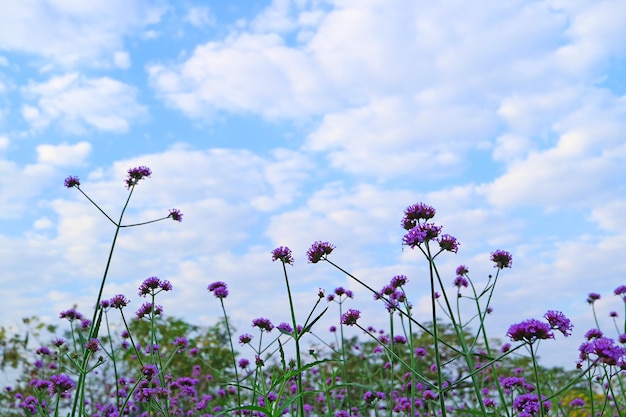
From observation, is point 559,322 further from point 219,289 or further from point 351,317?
point 219,289

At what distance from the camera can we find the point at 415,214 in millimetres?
3014

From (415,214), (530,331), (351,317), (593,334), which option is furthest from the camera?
(593,334)

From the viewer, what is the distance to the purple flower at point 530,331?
8.32ft

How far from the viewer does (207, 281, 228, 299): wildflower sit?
14.8 feet

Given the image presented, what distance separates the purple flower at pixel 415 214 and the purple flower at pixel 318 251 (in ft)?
1.56

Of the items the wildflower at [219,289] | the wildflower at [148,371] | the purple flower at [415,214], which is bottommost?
the wildflower at [148,371]

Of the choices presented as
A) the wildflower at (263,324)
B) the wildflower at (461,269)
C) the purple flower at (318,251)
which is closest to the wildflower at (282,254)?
the purple flower at (318,251)

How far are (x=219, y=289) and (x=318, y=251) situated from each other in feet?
4.88

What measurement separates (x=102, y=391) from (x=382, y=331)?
18.8ft

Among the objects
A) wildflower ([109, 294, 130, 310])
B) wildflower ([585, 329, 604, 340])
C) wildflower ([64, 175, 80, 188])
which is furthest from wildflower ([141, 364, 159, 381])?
wildflower ([585, 329, 604, 340])

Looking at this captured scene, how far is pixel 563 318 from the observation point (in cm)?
268

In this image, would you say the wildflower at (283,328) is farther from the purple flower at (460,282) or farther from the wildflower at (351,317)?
the purple flower at (460,282)

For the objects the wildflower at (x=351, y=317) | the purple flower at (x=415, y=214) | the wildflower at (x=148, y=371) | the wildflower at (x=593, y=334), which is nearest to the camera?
the purple flower at (x=415, y=214)

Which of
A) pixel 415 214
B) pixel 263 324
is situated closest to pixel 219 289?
pixel 263 324
